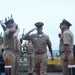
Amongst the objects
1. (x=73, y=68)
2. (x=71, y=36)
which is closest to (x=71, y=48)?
(x=71, y=36)

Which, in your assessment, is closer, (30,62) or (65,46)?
(65,46)

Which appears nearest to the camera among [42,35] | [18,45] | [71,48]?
[71,48]

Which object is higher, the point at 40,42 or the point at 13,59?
the point at 40,42

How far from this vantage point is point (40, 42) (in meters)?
12.2

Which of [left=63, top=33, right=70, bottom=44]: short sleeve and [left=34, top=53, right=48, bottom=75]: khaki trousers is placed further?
[left=34, top=53, right=48, bottom=75]: khaki trousers

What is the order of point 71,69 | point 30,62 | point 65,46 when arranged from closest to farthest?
point 71,69, point 65,46, point 30,62

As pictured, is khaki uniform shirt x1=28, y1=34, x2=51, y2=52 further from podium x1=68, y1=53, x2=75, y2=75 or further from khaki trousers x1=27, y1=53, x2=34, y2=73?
khaki trousers x1=27, y1=53, x2=34, y2=73

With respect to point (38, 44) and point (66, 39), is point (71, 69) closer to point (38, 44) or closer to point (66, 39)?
point (66, 39)

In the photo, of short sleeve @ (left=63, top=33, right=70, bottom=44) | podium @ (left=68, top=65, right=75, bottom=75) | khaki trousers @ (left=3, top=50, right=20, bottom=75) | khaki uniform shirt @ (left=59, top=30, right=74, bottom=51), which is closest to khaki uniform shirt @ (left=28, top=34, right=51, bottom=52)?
khaki trousers @ (left=3, top=50, right=20, bottom=75)

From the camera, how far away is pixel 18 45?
1161 cm

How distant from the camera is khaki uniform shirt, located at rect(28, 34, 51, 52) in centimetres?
1220

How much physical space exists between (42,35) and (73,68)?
2872 millimetres

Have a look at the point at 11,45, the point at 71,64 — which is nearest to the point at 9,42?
the point at 11,45

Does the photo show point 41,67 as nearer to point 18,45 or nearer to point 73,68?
point 18,45
